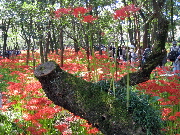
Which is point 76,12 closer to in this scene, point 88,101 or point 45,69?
point 45,69

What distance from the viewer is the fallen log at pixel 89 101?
300 cm

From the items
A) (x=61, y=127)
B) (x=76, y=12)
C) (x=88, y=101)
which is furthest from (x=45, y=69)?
(x=76, y=12)

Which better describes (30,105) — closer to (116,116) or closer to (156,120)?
(116,116)

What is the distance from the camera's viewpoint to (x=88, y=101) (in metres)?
3.34

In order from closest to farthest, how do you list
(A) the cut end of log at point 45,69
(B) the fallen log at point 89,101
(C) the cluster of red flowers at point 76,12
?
1. (B) the fallen log at point 89,101
2. (A) the cut end of log at point 45,69
3. (C) the cluster of red flowers at point 76,12

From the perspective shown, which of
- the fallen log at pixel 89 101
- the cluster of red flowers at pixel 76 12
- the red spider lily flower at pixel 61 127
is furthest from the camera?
the cluster of red flowers at pixel 76 12

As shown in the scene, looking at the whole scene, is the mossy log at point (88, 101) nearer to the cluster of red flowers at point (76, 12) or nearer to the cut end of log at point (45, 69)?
the cut end of log at point (45, 69)

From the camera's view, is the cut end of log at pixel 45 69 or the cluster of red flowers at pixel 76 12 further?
the cluster of red flowers at pixel 76 12

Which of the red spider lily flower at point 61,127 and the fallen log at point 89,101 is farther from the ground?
the fallen log at point 89,101

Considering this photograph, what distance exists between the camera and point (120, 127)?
2.97m

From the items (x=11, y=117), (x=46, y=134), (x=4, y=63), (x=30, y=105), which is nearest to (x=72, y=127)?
(x=46, y=134)

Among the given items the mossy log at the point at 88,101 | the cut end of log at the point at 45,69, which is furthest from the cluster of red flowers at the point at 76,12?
the mossy log at the point at 88,101

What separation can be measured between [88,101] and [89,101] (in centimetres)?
2

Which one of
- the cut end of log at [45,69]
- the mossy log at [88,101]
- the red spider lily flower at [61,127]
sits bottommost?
the red spider lily flower at [61,127]
